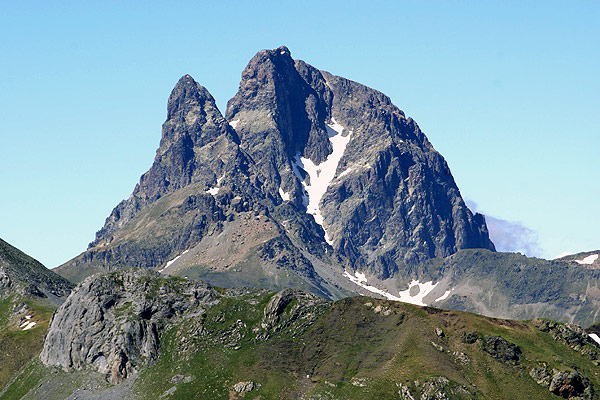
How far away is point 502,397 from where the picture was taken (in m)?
196

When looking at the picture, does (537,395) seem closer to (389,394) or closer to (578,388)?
(578,388)

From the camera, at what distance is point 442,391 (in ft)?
643

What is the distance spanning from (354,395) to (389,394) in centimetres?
826

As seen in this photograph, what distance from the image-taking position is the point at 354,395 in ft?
654

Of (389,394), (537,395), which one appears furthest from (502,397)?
(389,394)

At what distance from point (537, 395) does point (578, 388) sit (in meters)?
10.1

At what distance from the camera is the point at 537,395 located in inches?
7726

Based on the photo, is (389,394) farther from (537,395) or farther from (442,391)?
(537,395)

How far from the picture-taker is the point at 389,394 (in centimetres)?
19750

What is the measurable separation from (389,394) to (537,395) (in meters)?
34.2

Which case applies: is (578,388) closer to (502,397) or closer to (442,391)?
(502,397)

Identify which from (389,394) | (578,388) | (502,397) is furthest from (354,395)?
(578,388)

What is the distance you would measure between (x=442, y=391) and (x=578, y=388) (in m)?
32.0

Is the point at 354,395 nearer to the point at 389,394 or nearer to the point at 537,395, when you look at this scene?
the point at 389,394
